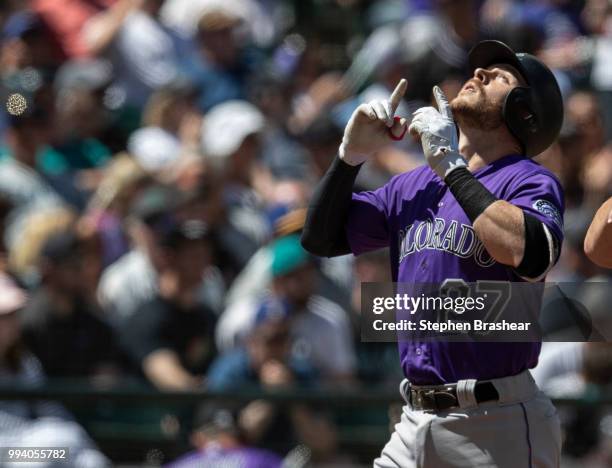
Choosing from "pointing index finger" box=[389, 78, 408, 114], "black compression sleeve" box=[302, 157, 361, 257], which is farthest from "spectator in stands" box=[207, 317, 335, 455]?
"pointing index finger" box=[389, 78, 408, 114]

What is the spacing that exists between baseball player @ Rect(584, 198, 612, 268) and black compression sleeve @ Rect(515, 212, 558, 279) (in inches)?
9.5

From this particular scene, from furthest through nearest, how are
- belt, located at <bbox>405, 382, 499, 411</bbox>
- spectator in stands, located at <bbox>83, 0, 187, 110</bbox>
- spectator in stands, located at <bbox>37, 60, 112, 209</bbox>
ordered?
spectator in stands, located at <bbox>83, 0, 187, 110</bbox>
spectator in stands, located at <bbox>37, 60, 112, 209</bbox>
belt, located at <bbox>405, 382, 499, 411</bbox>

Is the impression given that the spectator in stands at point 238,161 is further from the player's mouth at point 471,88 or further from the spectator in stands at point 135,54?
the player's mouth at point 471,88

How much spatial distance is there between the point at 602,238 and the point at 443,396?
682 mm

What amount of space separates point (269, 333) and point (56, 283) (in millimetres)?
1272

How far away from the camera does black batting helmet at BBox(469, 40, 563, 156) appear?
395cm

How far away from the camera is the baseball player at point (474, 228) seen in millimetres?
3648

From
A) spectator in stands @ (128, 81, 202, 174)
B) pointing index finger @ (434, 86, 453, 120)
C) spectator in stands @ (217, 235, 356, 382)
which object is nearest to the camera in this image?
pointing index finger @ (434, 86, 453, 120)

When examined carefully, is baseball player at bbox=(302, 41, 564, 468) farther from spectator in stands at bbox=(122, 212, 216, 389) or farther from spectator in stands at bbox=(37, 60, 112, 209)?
spectator in stands at bbox=(37, 60, 112, 209)

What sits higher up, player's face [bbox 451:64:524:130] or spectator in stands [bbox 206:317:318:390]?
player's face [bbox 451:64:524:130]

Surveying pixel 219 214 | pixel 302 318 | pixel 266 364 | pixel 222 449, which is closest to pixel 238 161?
pixel 219 214

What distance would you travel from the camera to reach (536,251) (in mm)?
3545

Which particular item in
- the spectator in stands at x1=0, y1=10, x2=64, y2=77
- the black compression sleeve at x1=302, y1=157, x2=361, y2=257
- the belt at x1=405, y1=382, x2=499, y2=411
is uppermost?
the black compression sleeve at x1=302, y1=157, x2=361, y2=257

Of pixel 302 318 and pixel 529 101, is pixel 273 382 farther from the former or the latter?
pixel 529 101
